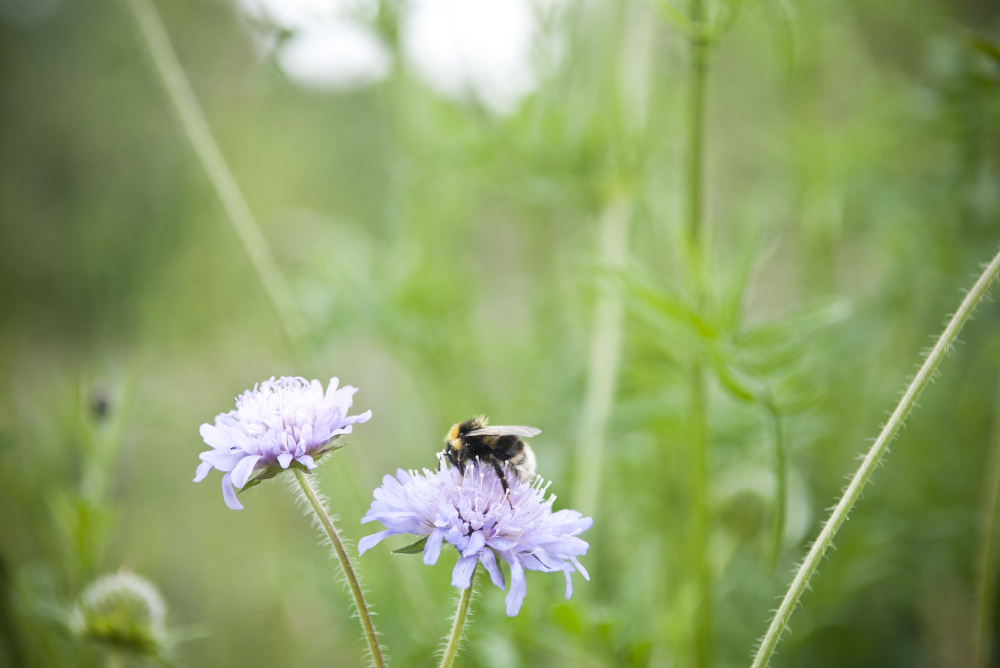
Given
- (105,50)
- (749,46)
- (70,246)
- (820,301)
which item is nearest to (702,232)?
(820,301)

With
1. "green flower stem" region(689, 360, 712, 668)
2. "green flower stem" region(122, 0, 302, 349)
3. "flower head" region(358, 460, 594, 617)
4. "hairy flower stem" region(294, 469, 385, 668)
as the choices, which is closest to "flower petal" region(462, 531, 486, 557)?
"flower head" region(358, 460, 594, 617)

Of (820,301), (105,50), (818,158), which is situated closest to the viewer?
(820,301)

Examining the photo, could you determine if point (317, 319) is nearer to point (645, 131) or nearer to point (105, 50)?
point (645, 131)

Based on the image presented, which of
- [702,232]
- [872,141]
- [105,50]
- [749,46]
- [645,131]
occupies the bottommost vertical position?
[702,232]

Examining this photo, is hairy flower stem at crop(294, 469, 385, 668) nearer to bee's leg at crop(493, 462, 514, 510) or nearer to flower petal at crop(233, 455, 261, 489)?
flower petal at crop(233, 455, 261, 489)

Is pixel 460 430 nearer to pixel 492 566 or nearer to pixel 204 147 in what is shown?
pixel 492 566

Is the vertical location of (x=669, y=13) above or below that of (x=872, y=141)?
below

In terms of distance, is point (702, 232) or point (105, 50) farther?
point (105, 50)
